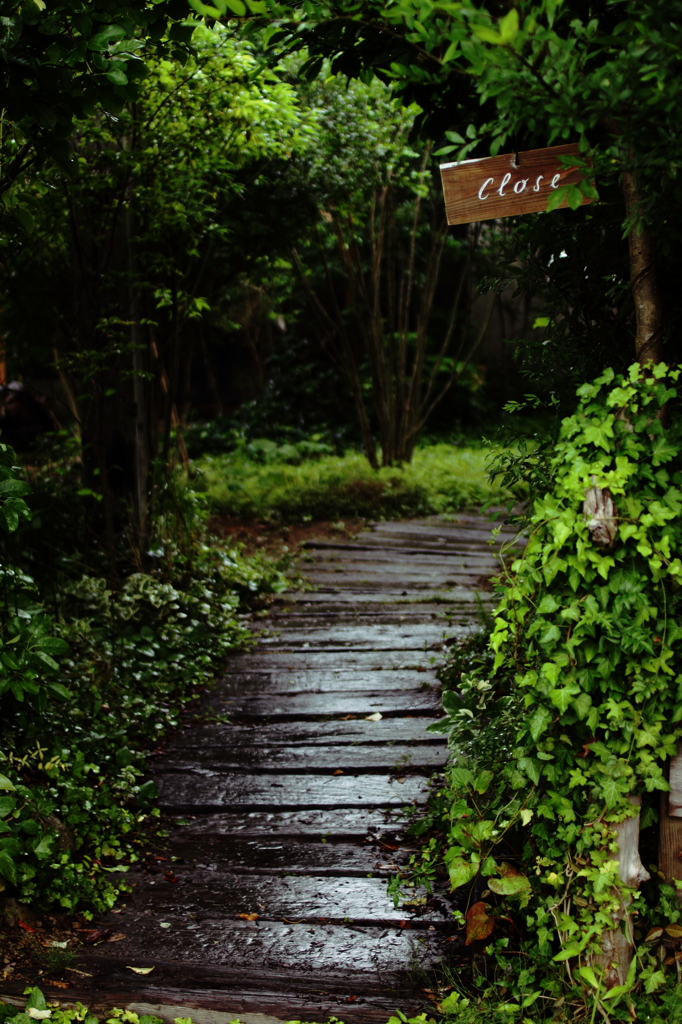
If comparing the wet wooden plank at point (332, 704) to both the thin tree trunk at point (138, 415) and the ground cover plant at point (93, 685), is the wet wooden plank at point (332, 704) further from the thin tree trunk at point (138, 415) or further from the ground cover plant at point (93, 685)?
the thin tree trunk at point (138, 415)

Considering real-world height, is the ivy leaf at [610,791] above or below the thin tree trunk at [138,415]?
below

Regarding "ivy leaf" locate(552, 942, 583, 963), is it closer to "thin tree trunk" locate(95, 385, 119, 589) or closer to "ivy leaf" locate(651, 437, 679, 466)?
"ivy leaf" locate(651, 437, 679, 466)

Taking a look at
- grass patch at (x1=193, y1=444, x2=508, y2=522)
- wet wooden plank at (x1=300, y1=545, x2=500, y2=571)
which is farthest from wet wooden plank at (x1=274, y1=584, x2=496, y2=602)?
grass patch at (x1=193, y1=444, x2=508, y2=522)

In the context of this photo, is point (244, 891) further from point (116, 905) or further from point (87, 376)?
point (87, 376)

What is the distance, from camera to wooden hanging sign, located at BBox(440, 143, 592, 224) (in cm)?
230

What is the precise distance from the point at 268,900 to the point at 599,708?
162cm

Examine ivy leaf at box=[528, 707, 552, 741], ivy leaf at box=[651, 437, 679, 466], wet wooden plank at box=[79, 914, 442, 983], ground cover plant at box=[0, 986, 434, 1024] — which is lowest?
wet wooden plank at box=[79, 914, 442, 983]

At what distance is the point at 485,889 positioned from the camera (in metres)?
2.61

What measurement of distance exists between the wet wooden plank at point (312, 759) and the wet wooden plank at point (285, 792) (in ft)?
0.24

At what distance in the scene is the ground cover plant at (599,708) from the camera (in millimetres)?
2062

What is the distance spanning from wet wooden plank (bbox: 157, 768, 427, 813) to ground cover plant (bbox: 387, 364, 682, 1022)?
1324 mm

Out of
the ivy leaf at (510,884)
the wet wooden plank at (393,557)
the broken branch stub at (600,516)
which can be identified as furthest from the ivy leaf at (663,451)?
the wet wooden plank at (393,557)

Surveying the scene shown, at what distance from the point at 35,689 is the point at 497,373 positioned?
15.0 meters

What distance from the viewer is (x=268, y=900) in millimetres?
3020
